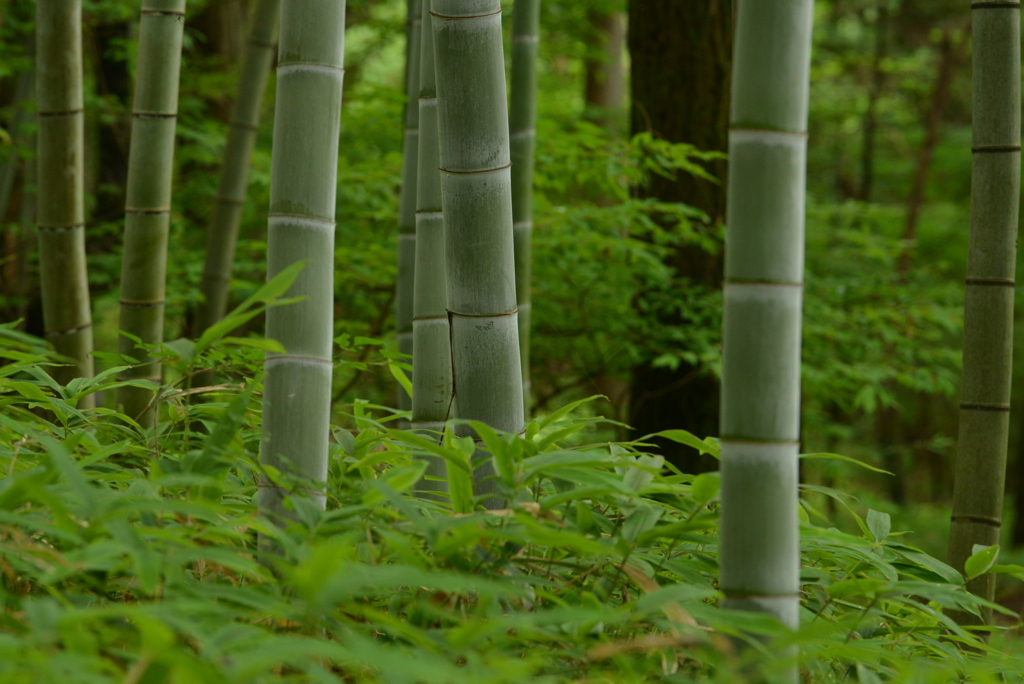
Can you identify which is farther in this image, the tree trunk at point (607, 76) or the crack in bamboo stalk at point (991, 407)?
the tree trunk at point (607, 76)

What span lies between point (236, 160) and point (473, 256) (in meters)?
2.61

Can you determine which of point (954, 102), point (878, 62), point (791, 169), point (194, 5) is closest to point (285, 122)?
point (791, 169)

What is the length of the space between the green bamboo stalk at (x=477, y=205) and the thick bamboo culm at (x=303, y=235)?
18 centimetres

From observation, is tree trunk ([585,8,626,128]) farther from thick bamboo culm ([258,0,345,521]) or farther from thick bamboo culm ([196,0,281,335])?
thick bamboo culm ([258,0,345,521])

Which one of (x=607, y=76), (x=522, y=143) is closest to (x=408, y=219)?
(x=522, y=143)

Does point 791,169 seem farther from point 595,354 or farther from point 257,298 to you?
point 595,354

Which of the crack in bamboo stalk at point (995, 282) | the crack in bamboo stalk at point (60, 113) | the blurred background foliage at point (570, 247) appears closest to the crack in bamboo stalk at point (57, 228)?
the crack in bamboo stalk at point (60, 113)

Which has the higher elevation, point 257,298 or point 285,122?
point 285,122

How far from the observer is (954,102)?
36.2 feet

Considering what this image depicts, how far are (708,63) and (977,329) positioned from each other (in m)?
2.57

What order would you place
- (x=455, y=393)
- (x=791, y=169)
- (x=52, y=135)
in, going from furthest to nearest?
(x=52, y=135), (x=455, y=393), (x=791, y=169)

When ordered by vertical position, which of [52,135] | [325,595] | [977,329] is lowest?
[325,595]

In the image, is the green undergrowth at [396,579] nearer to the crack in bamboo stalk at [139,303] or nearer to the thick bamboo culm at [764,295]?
the thick bamboo culm at [764,295]

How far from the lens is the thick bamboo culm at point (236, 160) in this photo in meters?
3.45
